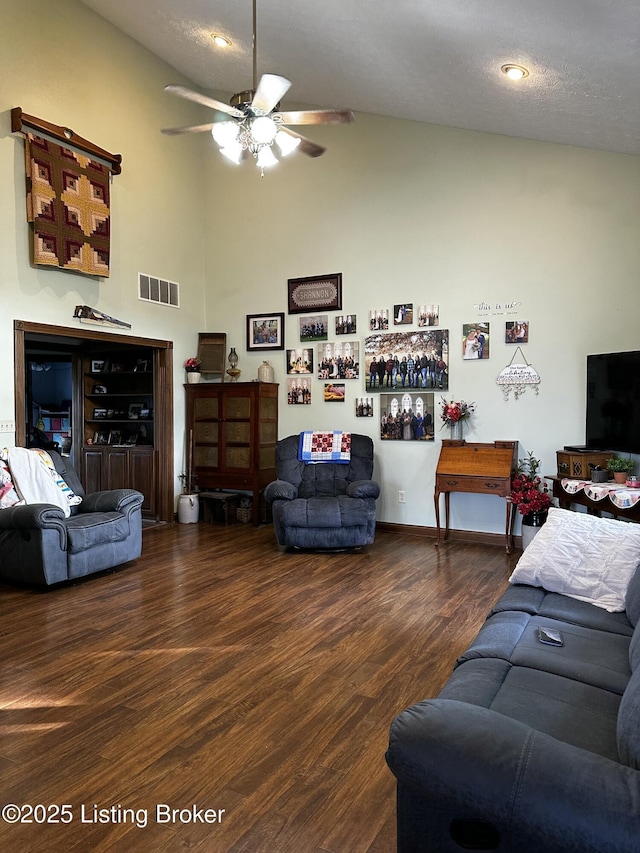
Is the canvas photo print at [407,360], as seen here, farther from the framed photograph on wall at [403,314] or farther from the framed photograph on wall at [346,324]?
the framed photograph on wall at [346,324]

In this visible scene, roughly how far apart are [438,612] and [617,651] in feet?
5.91

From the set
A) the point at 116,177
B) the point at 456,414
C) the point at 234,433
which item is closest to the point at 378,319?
the point at 456,414

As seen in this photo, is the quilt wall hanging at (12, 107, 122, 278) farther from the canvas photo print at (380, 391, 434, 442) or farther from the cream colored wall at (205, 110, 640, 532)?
the canvas photo print at (380, 391, 434, 442)

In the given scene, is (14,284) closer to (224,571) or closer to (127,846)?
(224,571)

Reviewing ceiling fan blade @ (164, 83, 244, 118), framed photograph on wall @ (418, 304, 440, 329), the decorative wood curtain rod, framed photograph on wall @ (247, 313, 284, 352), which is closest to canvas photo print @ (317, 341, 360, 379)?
framed photograph on wall @ (247, 313, 284, 352)

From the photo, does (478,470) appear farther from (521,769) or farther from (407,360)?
(521,769)

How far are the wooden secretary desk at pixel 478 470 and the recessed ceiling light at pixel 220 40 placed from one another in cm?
418

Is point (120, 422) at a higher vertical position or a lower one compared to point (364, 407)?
lower

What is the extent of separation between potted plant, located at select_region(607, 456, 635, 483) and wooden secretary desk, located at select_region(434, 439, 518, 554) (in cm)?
86

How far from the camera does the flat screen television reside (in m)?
4.60

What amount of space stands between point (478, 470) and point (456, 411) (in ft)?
2.07

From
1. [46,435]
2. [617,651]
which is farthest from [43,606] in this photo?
[46,435]

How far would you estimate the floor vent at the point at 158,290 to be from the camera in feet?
21.1

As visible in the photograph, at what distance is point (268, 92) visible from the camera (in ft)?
11.0
